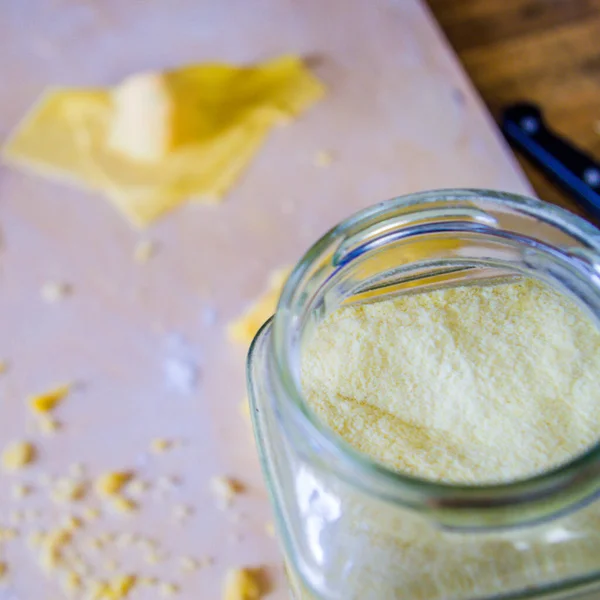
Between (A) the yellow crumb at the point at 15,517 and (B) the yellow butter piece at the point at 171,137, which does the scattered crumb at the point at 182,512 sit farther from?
(B) the yellow butter piece at the point at 171,137

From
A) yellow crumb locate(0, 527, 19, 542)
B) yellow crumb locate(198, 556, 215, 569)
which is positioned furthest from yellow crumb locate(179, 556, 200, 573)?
yellow crumb locate(0, 527, 19, 542)

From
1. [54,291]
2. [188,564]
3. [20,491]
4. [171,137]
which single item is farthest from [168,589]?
[171,137]

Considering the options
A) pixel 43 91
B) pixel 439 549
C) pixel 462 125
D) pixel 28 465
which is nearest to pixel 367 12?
pixel 462 125

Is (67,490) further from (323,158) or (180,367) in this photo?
(323,158)

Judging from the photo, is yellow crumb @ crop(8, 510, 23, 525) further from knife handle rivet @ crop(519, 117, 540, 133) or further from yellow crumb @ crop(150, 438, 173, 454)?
knife handle rivet @ crop(519, 117, 540, 133)

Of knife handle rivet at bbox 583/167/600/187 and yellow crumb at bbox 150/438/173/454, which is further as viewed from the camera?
knife handle rivet at bbox 583/167/600/187

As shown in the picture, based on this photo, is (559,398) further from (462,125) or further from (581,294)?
(462,125)

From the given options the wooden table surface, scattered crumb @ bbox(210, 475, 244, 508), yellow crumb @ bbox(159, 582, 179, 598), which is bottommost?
yellow crumb @ bbox(159, 582, 179, 598)
